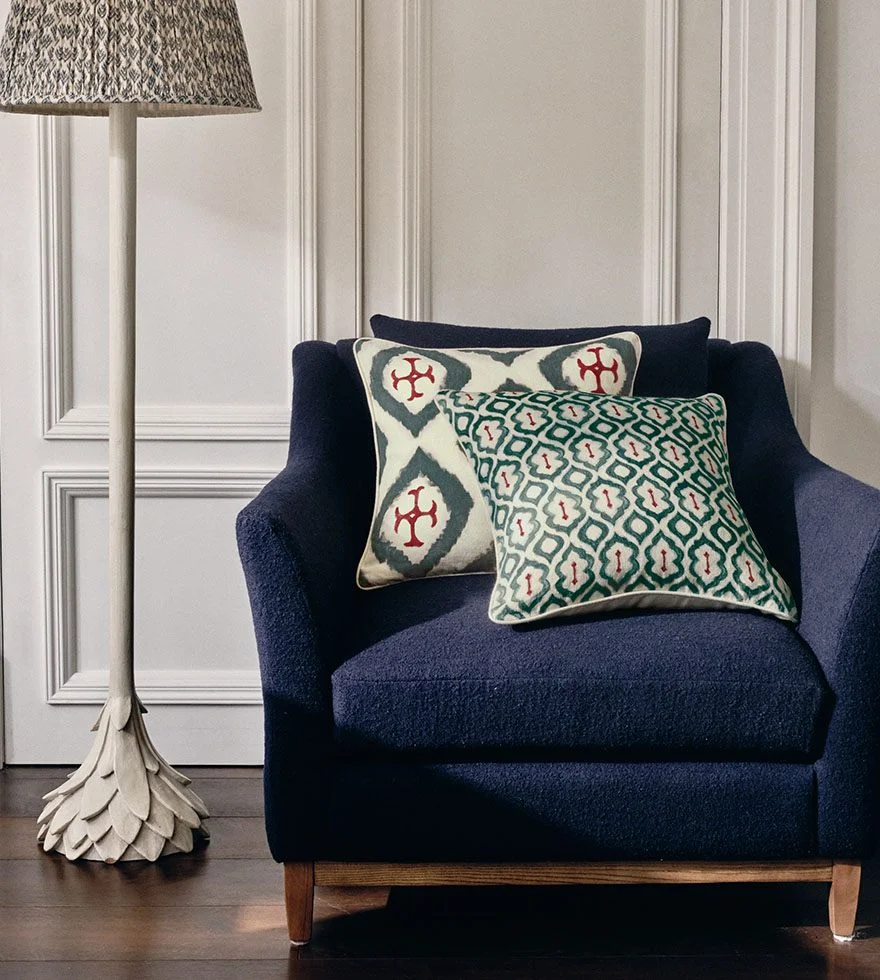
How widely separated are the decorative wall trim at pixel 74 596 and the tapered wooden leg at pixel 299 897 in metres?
0.83

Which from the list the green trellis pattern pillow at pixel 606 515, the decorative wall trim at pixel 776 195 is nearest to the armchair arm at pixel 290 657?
the green trellis pattern pillow at pixel 606 515

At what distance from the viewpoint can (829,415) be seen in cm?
259

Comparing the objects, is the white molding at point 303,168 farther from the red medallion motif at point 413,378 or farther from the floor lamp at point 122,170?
the red medallion motif at point 413,378

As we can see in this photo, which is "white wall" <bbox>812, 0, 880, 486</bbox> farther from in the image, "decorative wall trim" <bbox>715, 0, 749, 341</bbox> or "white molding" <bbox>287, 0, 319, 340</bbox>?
"white molding" <bbox>287, 0, 319, 340</bbox>

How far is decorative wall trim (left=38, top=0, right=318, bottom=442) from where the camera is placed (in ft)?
7.94

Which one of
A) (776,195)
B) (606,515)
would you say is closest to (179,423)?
(606,515)

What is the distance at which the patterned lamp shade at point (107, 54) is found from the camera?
1.82 m

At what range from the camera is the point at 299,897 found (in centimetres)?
170

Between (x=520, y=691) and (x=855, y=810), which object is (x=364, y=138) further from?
(x=855, y=810)

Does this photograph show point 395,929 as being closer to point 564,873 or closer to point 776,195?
point 564,873

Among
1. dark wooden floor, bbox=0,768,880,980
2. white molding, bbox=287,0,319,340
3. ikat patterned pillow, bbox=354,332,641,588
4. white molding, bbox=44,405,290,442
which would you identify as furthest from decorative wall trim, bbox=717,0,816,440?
dark wooden floor, bbox=0,768,880,980

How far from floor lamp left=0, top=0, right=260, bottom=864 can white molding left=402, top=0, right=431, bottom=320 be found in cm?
46

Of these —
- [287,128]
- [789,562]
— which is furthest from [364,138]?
[789,562]

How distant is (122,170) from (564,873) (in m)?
1.30
